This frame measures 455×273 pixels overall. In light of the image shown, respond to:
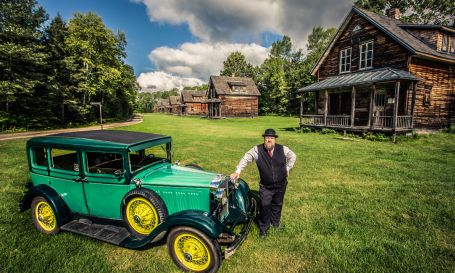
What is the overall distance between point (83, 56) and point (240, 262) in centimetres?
3257

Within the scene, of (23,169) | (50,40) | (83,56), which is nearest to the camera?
(23,169)

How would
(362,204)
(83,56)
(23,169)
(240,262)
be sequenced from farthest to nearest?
(83,56) < (23,169) < (362,204) < (240,262)

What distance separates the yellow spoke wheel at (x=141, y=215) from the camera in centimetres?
337

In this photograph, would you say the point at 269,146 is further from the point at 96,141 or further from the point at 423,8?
the point at 423,8

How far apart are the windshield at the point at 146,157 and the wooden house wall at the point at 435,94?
1713 centimetres

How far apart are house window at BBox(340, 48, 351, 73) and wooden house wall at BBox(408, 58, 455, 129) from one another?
451 centimetres

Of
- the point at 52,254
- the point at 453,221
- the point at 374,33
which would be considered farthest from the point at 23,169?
the point at 374,33

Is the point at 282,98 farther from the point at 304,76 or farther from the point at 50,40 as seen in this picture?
the point at 50,40

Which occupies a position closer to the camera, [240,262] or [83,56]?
[240,262]

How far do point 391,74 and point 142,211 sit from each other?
16.1 meters

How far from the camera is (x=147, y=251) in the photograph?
3.39m

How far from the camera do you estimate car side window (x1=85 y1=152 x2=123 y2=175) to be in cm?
366

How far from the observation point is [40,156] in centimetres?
400

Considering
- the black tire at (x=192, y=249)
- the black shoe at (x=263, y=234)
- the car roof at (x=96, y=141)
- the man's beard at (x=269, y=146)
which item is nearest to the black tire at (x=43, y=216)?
the car roof at (x=96, y=141)
